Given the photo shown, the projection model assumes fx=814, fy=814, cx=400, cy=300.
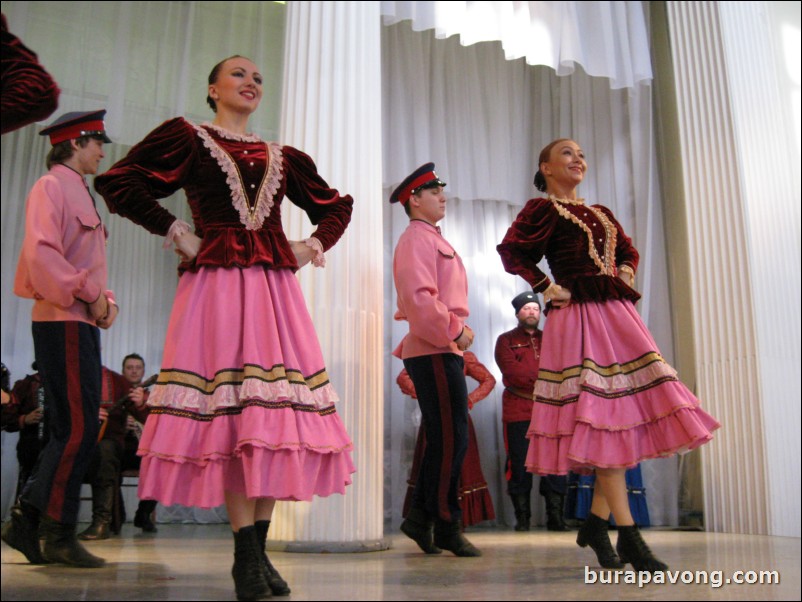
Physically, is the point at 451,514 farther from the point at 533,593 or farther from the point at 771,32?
the point at 771,32

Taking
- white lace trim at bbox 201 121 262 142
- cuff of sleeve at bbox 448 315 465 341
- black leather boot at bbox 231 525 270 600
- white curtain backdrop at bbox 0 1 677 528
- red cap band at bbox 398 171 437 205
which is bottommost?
black leather boot at bbox 231 525 270 600

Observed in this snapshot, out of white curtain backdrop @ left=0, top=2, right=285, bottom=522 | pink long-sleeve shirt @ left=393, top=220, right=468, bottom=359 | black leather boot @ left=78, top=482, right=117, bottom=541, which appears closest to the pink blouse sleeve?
pink long-sleeve shirt @ left=393, top=220, right=468, bottom=359

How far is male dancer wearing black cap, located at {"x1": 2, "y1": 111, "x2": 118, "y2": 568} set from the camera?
8.20 feet

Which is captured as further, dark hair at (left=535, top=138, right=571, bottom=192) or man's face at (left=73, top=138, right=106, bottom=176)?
dark hair at (left=535, top=138, right=571, bottom=192)

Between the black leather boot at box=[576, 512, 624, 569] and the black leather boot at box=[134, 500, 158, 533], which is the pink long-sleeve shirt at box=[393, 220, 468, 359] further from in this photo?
the black leather boot at box=[134, 500, 158, 533]

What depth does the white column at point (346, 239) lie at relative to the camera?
3.54 m

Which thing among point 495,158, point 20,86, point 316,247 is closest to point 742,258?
point 495,158

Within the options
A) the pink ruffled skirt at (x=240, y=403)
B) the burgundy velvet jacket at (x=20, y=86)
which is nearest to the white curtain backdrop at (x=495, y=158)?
the pink ruffled skirt at (x=240, y=403)

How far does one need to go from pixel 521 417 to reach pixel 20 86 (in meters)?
3.96

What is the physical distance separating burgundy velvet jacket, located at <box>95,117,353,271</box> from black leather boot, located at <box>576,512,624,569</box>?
4.25 feet

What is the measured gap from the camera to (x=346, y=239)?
3746 mm

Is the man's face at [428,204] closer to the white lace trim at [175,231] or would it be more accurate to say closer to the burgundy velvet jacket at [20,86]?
the white lace trim at [175,231]

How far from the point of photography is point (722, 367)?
514 cm

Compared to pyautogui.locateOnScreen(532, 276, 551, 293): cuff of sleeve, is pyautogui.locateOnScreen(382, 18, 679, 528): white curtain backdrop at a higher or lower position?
higher
